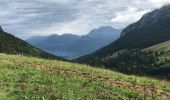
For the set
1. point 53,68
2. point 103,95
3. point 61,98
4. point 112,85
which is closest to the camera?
point 61,98

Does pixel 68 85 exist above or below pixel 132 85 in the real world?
above

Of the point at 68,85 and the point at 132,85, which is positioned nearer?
the point at 68,85

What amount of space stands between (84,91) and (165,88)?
895cm

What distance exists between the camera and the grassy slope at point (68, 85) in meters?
24.6

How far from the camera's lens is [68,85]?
→ 92.8 feet

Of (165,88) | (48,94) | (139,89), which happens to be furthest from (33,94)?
(165,88)

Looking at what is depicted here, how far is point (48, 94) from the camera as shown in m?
23.9

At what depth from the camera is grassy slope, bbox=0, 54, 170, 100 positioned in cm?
2461

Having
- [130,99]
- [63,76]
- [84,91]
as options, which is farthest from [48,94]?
[63,76]

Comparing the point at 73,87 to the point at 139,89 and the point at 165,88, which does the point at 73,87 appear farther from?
the point at 165,88

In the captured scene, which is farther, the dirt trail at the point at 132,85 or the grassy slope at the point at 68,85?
the dirt trail at the point at 132,85

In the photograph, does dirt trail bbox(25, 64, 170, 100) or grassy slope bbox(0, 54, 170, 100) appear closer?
grassy slope bbox(0, 54, 170, 100)

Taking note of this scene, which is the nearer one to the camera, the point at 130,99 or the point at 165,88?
the point at 130,99

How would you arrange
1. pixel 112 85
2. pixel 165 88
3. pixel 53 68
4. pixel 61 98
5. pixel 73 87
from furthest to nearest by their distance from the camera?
pixel 53 68 → pixel 165 88 → pixel 112 85 → pixel 73 87 → pixel 61 98
